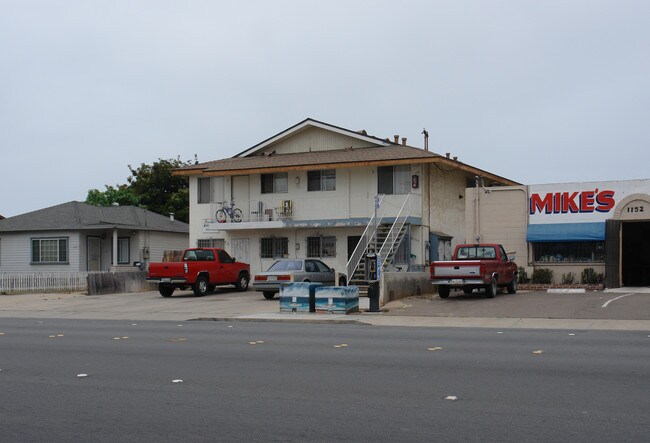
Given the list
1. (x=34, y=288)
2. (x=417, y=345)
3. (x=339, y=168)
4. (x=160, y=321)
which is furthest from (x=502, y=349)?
(x=34, y=288)

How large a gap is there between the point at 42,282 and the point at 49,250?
4.78m

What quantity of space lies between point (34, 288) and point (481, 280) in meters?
20.5

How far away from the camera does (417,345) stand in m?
13.0

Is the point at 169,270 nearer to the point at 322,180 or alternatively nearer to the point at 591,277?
the point at 322,180

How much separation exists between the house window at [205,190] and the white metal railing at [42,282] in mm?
6531

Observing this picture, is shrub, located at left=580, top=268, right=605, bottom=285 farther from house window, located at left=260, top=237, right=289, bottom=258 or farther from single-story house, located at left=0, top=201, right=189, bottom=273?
single-story house, located at left=0, top=201, right=189, bottom=273

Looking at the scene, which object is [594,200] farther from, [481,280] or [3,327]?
[3,327]

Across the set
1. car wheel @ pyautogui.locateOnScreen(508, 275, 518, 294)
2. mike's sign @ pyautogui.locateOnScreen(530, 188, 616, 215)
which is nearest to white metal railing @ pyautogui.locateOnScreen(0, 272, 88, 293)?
car wheel @ pyautogui.locateOnScreen(508, 275, 518, 294)

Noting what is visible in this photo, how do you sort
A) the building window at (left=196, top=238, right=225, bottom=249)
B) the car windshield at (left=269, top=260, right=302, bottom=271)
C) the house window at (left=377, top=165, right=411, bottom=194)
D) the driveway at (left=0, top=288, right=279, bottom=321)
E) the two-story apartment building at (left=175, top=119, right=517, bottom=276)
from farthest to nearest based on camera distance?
the building window at (left=196, top=238, right=225, bottom=249) < the house window at (left=377, top=165, right=411, bottom=194) < the two-story apartment building at (left=175, top=119, right=517, bottom=276) < the car windshield at (left=269, top=260, right=302, bottom=271) < the driveway at (left=0, top=288, right=279, bottom=321)

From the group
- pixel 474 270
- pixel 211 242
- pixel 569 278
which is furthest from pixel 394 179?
pixel 211 242

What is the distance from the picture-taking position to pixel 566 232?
27656mm

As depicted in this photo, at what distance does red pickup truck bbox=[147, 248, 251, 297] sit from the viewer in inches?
1104

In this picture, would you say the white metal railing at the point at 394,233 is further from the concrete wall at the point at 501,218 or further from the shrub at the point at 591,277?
the shrub at the point at 591,277

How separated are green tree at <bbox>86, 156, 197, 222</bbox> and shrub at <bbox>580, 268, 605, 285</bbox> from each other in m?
34.2
